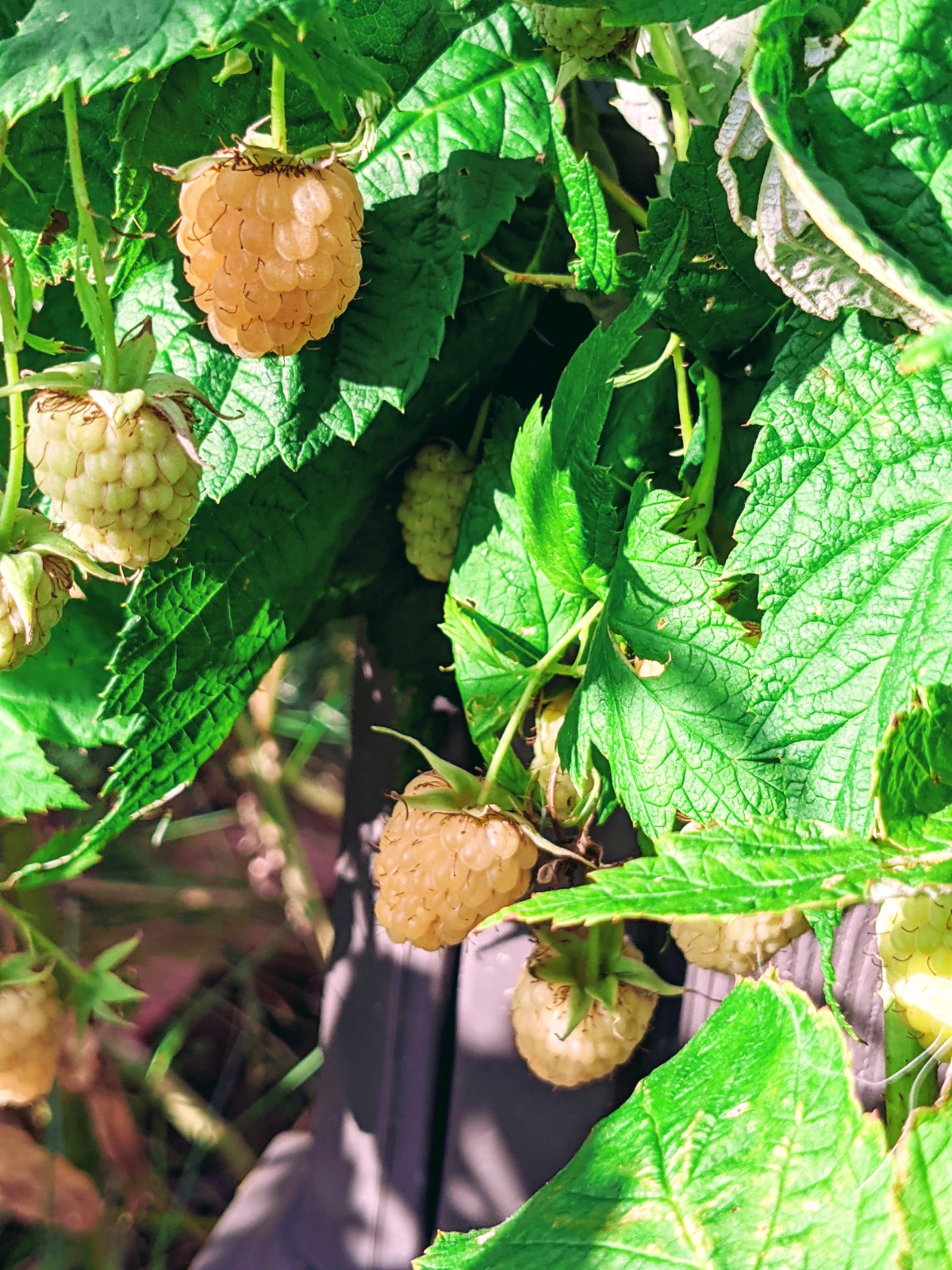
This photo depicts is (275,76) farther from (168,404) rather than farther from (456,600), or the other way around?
(456,600)

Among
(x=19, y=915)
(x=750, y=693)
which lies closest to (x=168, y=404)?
(x=750, y=693)

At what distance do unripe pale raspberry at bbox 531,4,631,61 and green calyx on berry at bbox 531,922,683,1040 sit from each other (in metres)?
0.45

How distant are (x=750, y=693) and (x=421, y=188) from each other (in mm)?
292

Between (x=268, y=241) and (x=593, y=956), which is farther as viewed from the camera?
(x=593, y=956)

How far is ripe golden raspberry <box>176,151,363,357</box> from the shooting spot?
0.47 meters

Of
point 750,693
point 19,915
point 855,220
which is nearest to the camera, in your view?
point 855,220

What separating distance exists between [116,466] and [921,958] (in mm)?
356

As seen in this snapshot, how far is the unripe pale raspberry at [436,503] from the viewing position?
68 cm

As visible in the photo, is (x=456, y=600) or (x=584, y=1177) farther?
(x=456, y=600)

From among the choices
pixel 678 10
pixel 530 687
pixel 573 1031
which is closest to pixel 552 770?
pixel 530 687

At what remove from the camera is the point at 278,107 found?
1.54ft

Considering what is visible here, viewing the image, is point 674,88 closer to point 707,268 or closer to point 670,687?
point 707,268

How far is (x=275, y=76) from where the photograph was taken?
0.46 meters

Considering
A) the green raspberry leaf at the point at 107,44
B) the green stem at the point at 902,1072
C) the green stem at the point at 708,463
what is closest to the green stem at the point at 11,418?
the green raspberry leaf at the point at 107,44
